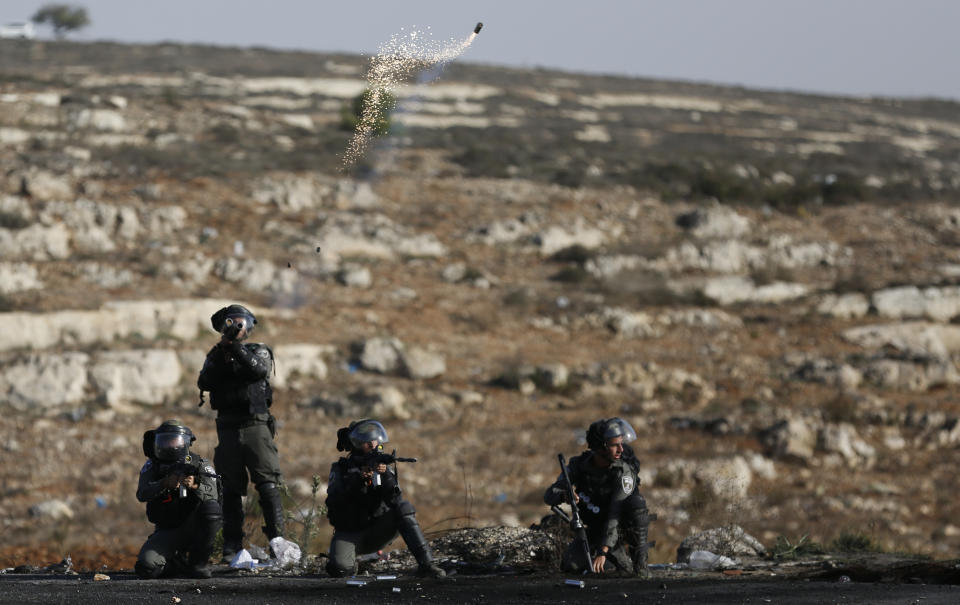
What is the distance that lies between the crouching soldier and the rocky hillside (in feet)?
3.99

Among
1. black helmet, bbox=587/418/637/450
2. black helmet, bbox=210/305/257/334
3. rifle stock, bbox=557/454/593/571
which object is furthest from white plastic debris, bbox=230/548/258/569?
black helmet, bbox=587/418/637/450

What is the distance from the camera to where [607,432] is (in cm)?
779

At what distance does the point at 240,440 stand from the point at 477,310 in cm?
1552

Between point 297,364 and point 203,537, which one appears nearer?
point 203,537

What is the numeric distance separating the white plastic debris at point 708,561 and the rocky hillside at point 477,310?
8.73 ft

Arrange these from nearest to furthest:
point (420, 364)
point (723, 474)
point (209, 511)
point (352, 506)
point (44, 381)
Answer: point (209, 511) → point (352, 506) → point (723, 474) → point (44, 381) → point (420, 364)

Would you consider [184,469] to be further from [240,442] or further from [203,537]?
[240,442]

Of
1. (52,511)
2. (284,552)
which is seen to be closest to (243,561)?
(284,552)

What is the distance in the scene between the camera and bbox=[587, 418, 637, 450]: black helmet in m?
7.76

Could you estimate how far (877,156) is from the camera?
167 ft

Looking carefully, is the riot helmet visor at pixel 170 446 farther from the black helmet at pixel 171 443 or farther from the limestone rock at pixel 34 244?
the limestone rock at pixel 34 244

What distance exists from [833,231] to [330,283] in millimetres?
18083

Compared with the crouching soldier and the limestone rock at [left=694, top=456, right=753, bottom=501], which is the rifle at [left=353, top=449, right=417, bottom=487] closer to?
the crouching soldier

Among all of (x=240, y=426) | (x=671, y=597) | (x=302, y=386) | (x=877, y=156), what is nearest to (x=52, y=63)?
(x=302, y=386)
